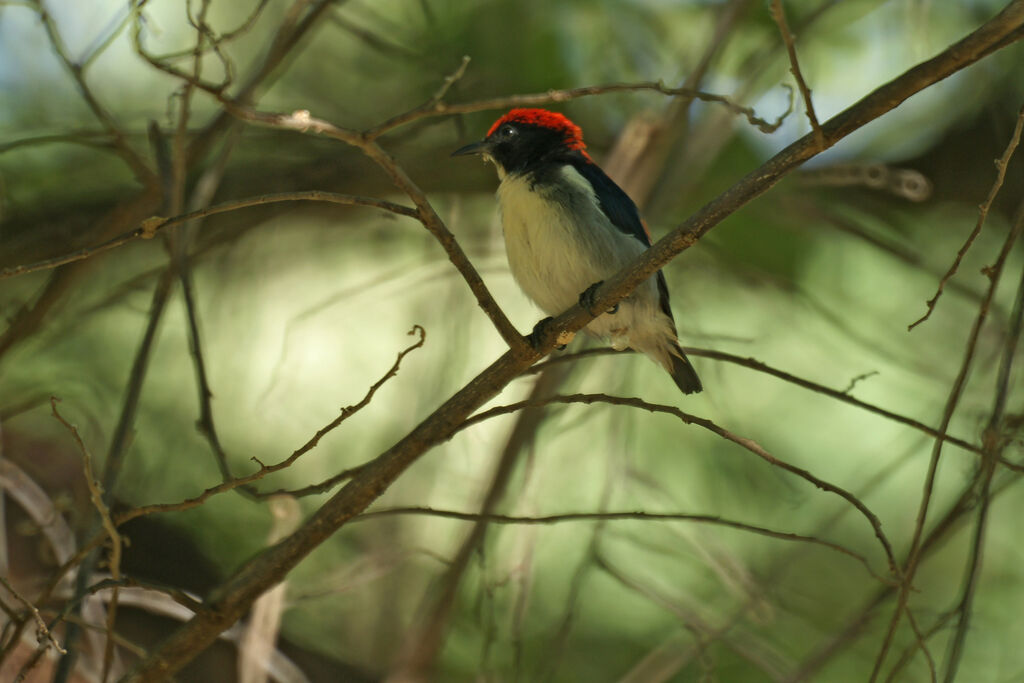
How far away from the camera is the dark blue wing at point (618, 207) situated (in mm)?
3512

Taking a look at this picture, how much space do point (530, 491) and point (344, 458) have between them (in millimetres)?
884

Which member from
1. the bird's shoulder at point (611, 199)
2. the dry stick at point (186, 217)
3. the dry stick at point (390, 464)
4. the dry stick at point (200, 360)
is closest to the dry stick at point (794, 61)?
the dry stick at point (390, 464)

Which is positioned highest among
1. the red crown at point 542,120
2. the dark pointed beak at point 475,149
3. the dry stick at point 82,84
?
the red crown at point 542,120

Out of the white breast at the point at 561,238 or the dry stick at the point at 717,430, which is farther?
the white breast at the point at 561,238

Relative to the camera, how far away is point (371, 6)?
4.75 metres

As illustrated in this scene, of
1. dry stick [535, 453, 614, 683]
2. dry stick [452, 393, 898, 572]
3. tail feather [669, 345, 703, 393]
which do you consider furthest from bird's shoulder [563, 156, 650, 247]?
dry stick [452, 393, 898, 572]

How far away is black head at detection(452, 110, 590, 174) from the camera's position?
373cm

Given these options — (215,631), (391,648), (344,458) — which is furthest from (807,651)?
(215,631)

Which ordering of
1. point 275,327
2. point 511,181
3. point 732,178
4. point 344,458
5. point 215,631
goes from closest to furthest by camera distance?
point 215,631 < point 511,181 < point 344,458 < point 275,327 < point 732,178

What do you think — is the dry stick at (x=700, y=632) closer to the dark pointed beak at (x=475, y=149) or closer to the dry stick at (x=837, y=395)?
the dry stick at (x=837, y=395)

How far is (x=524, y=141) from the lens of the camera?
3.75m

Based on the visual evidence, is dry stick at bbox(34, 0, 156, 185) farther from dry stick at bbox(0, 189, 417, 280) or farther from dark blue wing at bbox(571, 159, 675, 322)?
dark blue wing at bbox(571, 159, 675, 322)

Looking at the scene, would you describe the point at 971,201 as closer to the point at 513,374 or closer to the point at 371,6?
the point at 371,6

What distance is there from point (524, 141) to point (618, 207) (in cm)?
49
